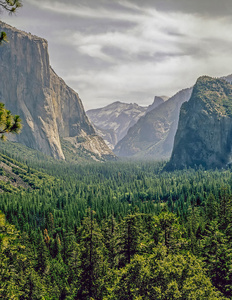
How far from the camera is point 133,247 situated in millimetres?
43250

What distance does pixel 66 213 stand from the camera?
128 metres

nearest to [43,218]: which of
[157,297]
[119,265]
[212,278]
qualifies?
[119,265]

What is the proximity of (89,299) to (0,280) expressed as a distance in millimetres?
17063

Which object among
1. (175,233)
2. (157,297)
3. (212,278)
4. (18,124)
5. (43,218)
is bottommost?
(43,218)

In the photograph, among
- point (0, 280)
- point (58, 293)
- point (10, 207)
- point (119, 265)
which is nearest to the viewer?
point (0, 280)

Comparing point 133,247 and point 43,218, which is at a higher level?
point 133,247

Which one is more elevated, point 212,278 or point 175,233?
point 175,233

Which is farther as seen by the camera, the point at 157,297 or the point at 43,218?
the point at 43,218

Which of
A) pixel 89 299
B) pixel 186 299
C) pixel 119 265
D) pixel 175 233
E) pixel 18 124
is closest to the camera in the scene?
pixel 18 124

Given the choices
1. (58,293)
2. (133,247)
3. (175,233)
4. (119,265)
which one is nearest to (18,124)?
(175,233)

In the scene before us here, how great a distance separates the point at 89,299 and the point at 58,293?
64.1 feet

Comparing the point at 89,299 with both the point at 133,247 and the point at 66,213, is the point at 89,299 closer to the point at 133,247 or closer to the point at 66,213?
the point at 133,247

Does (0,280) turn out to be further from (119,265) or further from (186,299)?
(119,265)

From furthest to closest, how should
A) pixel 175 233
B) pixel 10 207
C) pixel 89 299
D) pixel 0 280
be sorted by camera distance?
pixel 10 207 → pixel 89 299 → pixel 175 233 → pixel 0 280
